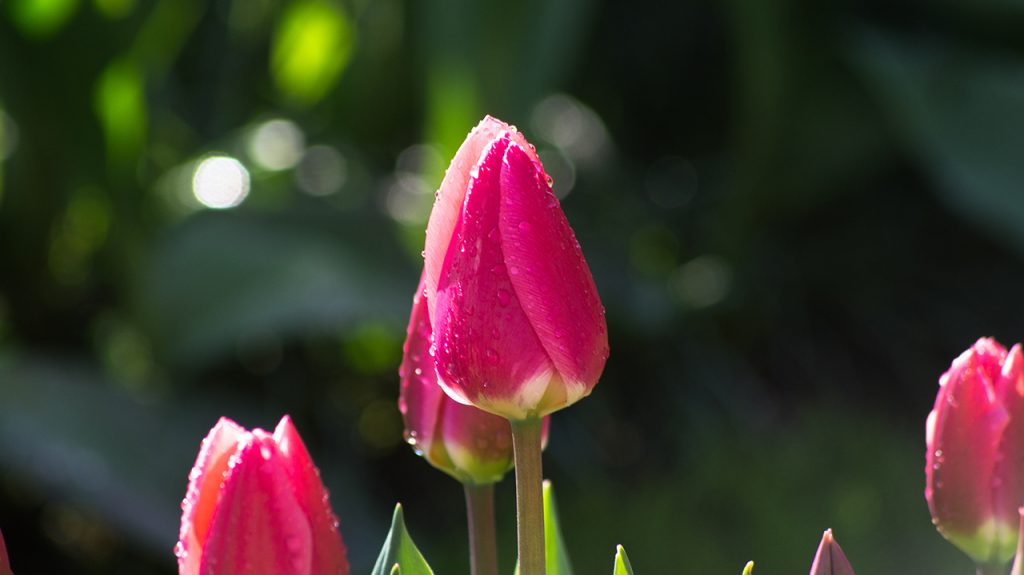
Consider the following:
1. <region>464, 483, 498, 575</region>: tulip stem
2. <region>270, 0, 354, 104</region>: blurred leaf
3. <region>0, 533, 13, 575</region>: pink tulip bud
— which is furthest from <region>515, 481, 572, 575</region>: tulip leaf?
<region>270, 0, 354, 104</region>: blurred leaf

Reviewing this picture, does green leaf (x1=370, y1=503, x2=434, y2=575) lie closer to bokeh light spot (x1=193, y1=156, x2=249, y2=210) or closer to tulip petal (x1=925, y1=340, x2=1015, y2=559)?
tulip petal (x1=925, y1=340, x2=1015, y2=559)

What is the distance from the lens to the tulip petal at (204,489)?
0.28 meters

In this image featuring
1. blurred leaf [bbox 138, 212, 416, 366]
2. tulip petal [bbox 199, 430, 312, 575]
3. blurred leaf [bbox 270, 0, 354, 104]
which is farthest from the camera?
blurred leaf [bbox 270, 0, 354, 104]

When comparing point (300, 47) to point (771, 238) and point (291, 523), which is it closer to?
point (771, 238)

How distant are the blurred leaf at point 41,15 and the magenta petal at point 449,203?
1.33m

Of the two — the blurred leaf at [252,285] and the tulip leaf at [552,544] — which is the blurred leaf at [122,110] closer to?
the blurred leaf at [252,285]

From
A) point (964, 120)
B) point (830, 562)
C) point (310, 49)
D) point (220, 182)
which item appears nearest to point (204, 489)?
point (830, 562)

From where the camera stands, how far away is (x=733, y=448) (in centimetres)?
170

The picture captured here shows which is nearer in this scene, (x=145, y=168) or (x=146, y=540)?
(x=146, y=540)

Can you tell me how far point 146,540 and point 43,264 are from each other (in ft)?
1.69

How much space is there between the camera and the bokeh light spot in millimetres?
1650

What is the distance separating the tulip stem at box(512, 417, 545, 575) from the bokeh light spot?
54.9 inches

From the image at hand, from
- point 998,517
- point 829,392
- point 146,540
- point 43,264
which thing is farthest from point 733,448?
point 998,517

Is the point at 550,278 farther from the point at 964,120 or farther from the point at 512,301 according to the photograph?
the point at 964,120
